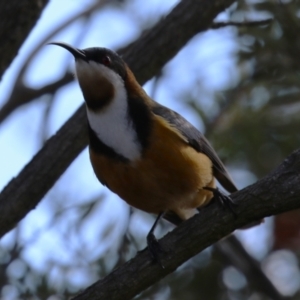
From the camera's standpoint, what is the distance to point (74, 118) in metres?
5.81

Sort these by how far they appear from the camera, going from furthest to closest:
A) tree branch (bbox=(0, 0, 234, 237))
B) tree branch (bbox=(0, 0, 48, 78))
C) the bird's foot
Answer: tree branch (bbox=(0, 0, 48, 78)) < tree branch (bbox=(0, 0, 234, 237)) < the bird's foot

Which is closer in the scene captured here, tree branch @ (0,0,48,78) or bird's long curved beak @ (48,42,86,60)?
bird's long curved beak @ (48,42,86,60)

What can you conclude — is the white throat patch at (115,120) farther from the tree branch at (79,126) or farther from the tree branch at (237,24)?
the tree branch at (237,24)

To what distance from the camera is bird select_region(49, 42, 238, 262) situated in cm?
503

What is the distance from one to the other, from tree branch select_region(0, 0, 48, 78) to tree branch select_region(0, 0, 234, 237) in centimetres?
71

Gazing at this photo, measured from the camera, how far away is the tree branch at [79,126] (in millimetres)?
5477

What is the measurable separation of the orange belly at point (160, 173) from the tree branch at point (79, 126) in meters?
0.40

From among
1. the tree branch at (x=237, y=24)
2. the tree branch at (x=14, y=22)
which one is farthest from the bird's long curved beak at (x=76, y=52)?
the tree branch at (x=237, y=24)

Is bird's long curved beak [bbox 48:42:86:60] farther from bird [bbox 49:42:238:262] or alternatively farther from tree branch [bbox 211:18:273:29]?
tree branch [bbox 211:18:273:29]

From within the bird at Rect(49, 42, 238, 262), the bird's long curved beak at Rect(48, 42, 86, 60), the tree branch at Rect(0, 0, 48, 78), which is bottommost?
the bird at Rect(49, 42, 238, 262)

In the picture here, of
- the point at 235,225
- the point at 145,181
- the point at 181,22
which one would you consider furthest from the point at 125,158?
the point at 181,22

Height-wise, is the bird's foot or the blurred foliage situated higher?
the bird's foot

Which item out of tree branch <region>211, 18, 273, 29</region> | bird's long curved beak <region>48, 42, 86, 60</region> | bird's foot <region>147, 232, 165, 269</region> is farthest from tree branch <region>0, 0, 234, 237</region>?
bird's foot <region>147, 232, 165, 269</region>

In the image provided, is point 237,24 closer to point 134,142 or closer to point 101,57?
point 101,57
